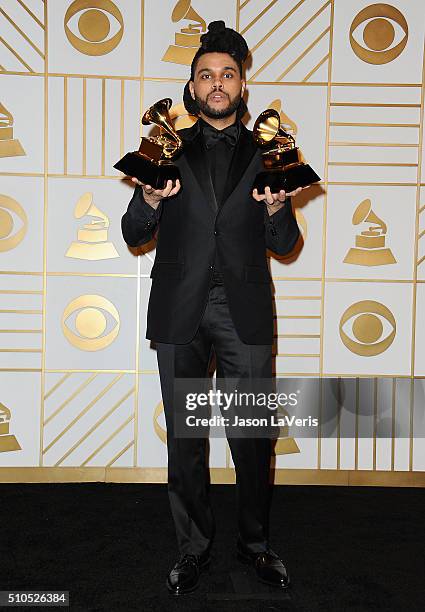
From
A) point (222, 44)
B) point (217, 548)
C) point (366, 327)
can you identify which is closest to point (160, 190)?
point (222, 44)

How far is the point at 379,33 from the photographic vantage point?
3383 millimetres

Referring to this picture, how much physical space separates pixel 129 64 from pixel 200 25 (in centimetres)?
39

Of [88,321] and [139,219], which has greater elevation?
[139,219]

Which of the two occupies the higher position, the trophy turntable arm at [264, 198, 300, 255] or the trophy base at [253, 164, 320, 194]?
the trophy base at [253, 164, 320, 194]

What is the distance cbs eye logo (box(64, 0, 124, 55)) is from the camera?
331cm

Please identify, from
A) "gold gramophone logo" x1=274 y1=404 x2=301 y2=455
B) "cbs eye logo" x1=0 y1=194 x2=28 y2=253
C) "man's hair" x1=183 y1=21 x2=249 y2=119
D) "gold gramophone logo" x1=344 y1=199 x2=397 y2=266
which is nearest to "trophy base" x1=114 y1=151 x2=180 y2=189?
"man's hair" x1=183 y1=21 x2=249 y2=119

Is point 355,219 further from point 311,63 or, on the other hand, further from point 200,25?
point 200,25

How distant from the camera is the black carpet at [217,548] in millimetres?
2156

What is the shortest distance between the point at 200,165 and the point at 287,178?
12.6 inches

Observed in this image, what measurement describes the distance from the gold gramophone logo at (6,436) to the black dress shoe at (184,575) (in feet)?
4.65

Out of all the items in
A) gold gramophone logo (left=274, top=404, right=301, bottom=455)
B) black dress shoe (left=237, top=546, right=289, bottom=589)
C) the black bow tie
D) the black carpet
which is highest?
the black bow tie

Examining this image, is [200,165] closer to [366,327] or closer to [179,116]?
[179,116]

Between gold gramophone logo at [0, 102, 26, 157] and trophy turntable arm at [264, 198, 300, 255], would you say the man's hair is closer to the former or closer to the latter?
trophy turntable arm at [264, 198, 300, 255]

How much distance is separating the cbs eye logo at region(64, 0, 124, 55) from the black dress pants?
1683 millimetres
